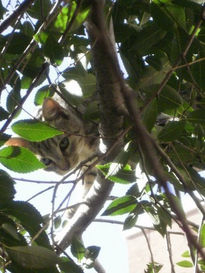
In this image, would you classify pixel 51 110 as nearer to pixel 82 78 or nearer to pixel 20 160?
pixel 82 78

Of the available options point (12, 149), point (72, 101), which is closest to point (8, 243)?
point (12, 149)

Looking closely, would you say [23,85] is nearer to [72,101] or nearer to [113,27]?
[72,101]

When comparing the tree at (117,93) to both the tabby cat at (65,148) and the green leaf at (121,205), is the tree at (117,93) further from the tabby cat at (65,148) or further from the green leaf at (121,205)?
the tabby cat at (65,148)

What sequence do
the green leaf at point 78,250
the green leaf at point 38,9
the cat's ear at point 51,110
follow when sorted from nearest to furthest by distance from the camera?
1. the green leaf at point 38,9
2. the green leaf at point 78,250
3. the cat's ear at point 51,110

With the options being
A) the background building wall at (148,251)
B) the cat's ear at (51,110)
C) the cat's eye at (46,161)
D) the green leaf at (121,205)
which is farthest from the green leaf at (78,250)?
the background building wall at (148,251)

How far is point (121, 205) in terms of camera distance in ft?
3.66

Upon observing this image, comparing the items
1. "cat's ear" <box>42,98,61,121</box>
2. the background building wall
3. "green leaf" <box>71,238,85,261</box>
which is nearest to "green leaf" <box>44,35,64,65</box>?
"green leaf" <box>71,238,85,261</box>

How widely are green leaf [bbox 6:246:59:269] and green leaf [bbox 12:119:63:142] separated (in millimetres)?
271

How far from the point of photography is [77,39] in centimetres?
116

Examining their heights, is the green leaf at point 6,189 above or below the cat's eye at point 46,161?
below

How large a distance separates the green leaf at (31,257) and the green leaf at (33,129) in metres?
0.27

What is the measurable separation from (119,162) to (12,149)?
24 cm

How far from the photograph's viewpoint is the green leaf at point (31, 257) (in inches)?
26.3

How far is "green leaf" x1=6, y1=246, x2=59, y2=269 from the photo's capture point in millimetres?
667
